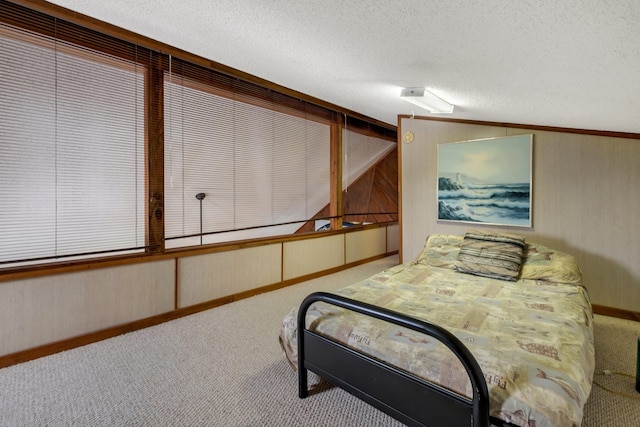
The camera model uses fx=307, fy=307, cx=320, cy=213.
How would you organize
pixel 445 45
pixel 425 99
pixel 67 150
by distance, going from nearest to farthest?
pixel 445 45, pixel 67 150, pixel 425 99

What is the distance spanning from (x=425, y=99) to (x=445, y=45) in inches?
42.5

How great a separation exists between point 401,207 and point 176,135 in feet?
9.20

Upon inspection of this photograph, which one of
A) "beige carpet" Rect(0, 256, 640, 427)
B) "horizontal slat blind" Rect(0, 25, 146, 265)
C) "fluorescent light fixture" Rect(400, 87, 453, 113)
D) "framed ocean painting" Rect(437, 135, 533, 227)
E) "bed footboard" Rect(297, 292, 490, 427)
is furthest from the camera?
"framed ocean painting" Rect(437, 135, 533, 227)

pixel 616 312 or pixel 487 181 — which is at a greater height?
pixel 487 181

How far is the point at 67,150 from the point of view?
7.71ft

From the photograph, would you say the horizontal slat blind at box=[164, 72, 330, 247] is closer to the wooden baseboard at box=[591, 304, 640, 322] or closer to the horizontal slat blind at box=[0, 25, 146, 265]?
the horizontal slat blind at box=[0, 25, 146, 265]

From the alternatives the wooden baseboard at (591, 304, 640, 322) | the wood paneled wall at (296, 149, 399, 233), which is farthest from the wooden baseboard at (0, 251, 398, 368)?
the wooden baseboard at (591, 304, 640, 322)

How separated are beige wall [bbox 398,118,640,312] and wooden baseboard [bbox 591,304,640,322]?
4 cm

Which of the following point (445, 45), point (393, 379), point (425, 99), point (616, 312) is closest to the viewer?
point (393, 379)

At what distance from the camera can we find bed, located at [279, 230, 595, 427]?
1.19 m

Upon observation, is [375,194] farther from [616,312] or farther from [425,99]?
[616,312]

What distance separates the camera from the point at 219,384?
1926 millimetres

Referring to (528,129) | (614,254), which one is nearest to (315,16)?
(528,129)

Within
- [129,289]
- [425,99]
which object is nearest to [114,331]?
[129,289]
